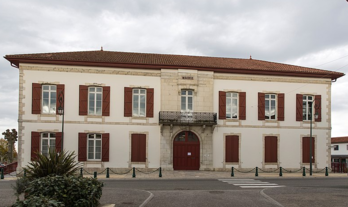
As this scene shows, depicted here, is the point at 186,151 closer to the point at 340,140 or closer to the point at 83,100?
the point at 83,100

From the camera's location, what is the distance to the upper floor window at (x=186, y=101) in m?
25.2

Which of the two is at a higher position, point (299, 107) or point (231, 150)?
point (299, 107)

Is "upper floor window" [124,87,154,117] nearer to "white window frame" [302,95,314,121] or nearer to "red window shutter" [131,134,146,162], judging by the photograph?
"red window shutter" [131,134,146,162]

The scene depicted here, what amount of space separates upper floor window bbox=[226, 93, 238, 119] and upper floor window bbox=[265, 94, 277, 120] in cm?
240

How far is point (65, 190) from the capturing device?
27.8ft

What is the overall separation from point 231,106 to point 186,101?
3488 mm

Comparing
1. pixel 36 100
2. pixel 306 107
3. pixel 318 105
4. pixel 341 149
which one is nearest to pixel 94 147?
pixel 36 100

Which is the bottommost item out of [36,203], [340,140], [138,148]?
[340,140]

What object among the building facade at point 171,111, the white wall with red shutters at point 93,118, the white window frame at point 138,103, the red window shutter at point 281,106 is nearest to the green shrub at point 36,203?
the building facade at point 171,111

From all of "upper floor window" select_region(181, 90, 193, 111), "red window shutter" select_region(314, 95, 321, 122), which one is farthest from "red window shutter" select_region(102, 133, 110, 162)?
"red window shutter" select_region(314, 95, 321, 122)

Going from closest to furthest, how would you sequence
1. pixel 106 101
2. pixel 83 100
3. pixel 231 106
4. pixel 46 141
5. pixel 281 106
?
pixel 46 141 < pixel 83 100 < pixel 106 101 < pixel 231 106 < pixel 281 106

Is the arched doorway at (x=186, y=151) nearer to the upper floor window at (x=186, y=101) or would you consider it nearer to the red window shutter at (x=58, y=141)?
the upper floor window at (x=186, y=101)

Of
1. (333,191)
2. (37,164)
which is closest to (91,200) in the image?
(37,164)

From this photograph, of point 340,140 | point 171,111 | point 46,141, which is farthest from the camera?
point 340,140
